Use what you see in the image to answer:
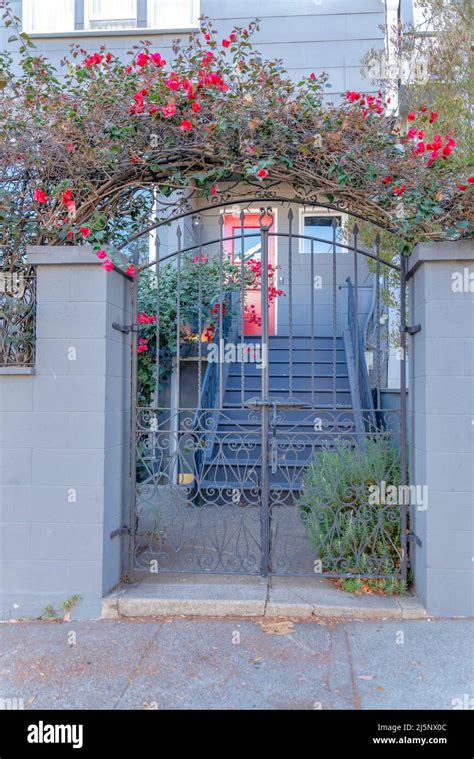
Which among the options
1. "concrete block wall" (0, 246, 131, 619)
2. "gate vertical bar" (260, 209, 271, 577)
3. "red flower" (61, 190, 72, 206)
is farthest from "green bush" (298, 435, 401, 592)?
"red flower" (61, 190, 72, 206)

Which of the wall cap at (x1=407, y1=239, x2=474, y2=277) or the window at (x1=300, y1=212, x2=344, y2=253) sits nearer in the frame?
the wall cap at (x1=407, y1=239, x2=474, y2=277)

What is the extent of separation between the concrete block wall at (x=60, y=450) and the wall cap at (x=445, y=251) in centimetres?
197

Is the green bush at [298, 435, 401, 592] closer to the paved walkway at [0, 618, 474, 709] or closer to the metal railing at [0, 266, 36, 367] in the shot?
the paved walkway at [0, 618, 474, 709]

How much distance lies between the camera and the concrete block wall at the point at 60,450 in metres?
3.53

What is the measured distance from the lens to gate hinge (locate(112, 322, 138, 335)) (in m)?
3.73

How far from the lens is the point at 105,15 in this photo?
7.79 meters

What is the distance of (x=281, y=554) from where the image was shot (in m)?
4.43

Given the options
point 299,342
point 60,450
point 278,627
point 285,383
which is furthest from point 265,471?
point 299,342

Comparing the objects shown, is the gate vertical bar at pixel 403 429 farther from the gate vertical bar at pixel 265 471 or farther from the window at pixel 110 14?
the window at pixel 110 14

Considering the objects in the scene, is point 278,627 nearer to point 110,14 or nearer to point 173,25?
point 173,25

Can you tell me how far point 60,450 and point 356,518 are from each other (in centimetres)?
197

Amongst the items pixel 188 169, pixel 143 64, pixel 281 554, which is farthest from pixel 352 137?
pixel 281 554

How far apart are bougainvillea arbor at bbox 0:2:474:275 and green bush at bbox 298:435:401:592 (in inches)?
58.9

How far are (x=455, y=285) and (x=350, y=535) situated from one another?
171cm
